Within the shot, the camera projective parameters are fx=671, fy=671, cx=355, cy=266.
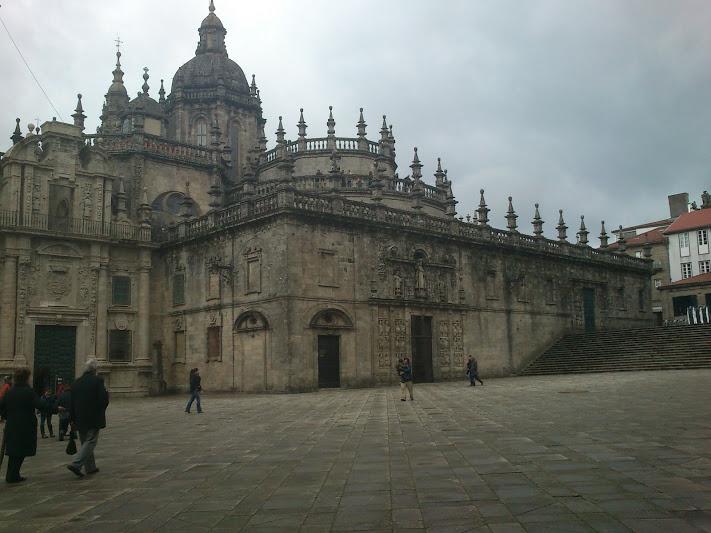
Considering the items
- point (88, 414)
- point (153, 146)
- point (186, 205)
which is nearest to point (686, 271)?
point (186, 205)

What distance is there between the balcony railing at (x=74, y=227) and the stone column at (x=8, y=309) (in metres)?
1.72

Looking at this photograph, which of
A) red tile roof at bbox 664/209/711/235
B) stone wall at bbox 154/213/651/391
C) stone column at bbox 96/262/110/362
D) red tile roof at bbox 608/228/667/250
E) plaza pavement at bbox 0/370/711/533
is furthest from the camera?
red tile roof at bbox 608/228/667/250

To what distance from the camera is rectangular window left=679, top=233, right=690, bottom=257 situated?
196 feet

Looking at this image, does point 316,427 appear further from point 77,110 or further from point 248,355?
point 77,110

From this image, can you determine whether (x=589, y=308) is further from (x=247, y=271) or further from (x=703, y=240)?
(x=247, y=271)

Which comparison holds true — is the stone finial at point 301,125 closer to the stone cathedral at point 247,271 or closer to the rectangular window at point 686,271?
the stone cathedral at point 247,271

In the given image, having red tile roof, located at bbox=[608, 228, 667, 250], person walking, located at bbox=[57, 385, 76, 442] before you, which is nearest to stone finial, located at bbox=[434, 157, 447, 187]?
red tile roof, located at bbox=[608, 228, 667, 250]

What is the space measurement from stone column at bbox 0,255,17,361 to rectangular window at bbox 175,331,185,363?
7.97m

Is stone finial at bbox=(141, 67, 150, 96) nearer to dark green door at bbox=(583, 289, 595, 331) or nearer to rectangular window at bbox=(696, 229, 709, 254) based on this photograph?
dark green door at bbox=(583, 289, 595, 331)

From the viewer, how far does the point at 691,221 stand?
5975cm

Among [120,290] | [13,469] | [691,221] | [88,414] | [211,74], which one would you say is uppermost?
[211,74]

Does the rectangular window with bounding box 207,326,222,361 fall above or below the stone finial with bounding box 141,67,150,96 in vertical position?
below

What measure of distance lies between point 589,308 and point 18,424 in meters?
42.6

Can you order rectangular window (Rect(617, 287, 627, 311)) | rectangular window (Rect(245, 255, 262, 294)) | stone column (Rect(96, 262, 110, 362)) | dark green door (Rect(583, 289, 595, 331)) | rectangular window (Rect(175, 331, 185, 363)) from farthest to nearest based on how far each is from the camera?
rectangular window (Rect(617, 287, 627, 311))
dark green door (Rect(583, 289, 595, 331))
rectangular window (Rect(175, 331, 185, 363))
stone column (Rect(96, 262, 110, 362))
rectangular window (Rect(245, 255, 262, 294))
